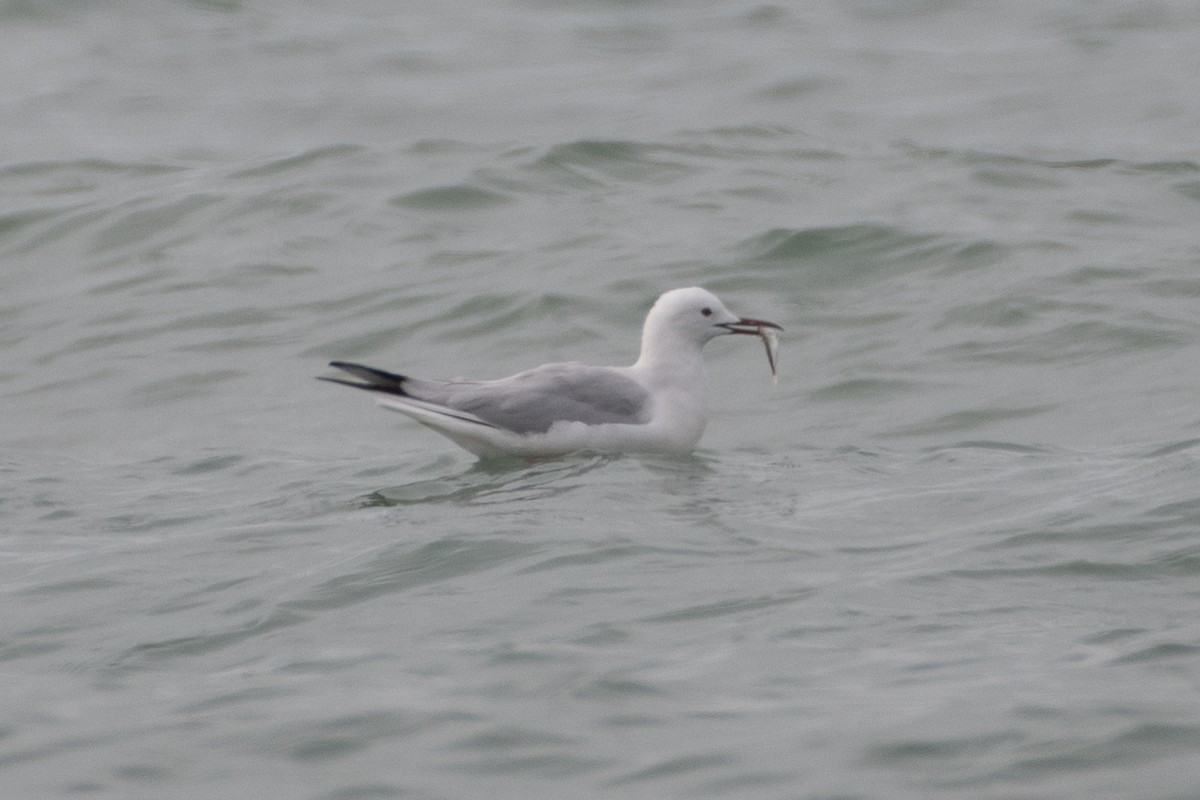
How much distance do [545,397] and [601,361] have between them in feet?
7.00

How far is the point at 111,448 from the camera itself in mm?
9664

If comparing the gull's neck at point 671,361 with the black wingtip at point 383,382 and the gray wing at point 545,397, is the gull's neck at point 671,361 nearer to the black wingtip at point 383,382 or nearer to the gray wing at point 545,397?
the gray wing at point 545,397

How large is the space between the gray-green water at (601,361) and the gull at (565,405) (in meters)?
0.18

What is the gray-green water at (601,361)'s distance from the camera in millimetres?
5348

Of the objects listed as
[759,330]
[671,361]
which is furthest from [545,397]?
[759,330]

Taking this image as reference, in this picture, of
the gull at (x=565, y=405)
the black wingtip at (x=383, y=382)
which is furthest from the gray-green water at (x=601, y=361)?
the black wingtip at (x=383, y=382)

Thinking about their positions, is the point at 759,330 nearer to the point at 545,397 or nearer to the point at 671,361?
the point at 671,361

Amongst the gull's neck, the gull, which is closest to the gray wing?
the gull

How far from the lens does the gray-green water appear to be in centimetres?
535

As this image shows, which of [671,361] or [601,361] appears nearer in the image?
[671,361]

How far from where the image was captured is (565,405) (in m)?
8.77

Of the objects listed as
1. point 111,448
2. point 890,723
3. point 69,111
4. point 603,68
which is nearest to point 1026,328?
point 111,448

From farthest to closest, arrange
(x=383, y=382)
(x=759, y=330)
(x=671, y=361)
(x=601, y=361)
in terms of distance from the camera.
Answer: (x=601, y=361), (x=759, y=330), (x=671, y=361), (x=383, y=382)

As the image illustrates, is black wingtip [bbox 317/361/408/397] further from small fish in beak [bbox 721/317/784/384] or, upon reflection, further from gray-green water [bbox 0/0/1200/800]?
small fish in beak [bbox 721/317/784/384]
